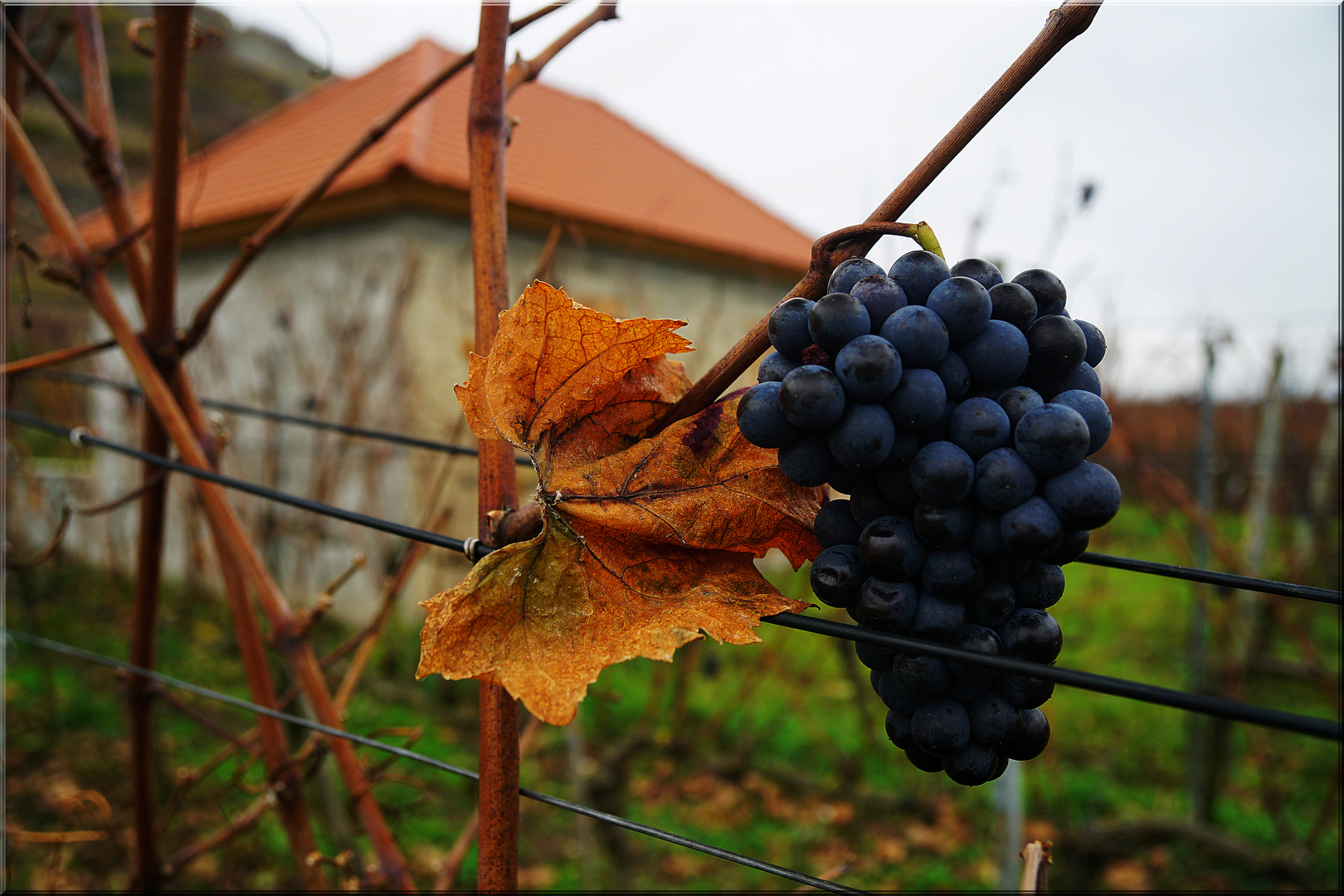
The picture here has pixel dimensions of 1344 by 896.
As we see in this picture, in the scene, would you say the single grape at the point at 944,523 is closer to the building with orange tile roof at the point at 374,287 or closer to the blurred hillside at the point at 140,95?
the building with orange tile roof at the point at 374,287

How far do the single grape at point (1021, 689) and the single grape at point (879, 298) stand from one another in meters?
0.26

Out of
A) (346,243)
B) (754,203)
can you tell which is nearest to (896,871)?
(346,243)

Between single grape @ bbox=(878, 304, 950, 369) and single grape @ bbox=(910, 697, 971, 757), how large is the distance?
24 cm

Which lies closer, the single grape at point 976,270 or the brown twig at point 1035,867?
the single grape at point 976,270

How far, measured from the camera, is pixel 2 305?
5.21 ft

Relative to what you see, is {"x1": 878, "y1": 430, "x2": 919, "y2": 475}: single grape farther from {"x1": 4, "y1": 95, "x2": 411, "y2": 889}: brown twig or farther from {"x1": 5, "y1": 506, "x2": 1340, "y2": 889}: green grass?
{"x1": 5, "y1": 506, "x2": 1340, "y2": 889}: green grass

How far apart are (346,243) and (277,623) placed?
5322mm

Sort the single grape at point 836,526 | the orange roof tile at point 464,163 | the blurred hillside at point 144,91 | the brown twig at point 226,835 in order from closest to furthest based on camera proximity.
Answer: the single grape at point 836,526 < the brown twig at point 226,835 < the orange roof tile at point 464,163 < the blurred hillside at point 144,91

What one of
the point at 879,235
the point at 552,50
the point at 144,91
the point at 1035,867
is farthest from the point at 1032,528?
the point at 144,91

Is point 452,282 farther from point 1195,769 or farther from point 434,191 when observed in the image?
point 1195,769

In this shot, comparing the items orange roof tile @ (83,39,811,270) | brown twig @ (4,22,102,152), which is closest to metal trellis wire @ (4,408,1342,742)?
brown twig @ (4,22,102,152)

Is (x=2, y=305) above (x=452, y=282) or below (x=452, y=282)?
below

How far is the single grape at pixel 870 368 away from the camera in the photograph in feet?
1.65

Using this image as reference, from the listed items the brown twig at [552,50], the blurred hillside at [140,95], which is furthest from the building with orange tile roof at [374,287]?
the blurred hillside at [140,95]
